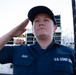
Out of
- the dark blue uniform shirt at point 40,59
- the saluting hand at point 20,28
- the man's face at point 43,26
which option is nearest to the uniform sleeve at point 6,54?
the dark blue uniform shirt at point 40,59

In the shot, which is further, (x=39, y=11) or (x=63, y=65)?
(x=39, y=11)

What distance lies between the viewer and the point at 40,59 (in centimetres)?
212

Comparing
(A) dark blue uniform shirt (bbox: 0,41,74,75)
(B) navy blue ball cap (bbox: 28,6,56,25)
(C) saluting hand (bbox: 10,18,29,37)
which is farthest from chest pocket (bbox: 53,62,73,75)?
(C) saluting hand (bbox: 10,18,29,37)

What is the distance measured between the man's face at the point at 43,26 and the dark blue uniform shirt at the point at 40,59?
0.16 m

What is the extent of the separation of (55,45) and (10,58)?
464mm

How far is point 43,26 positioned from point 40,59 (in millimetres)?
301

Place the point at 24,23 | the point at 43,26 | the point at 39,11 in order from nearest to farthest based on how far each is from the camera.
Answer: the point at 43,26
the point at 39,11
the point at 24,23

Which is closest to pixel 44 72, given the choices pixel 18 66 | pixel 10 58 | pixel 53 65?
pixel 53 65

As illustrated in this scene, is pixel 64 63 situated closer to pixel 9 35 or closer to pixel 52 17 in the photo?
pixel 52 17

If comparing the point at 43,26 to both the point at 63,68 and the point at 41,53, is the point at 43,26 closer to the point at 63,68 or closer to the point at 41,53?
the point at 41,53

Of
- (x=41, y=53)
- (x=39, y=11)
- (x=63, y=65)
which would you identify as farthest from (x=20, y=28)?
(x=63, y=65)

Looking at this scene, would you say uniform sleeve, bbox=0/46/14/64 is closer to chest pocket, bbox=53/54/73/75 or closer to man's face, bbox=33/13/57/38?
Result: man's face, bbox=33/13/57/38

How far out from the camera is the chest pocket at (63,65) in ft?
6.80

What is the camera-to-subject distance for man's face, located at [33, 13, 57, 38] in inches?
81.7
